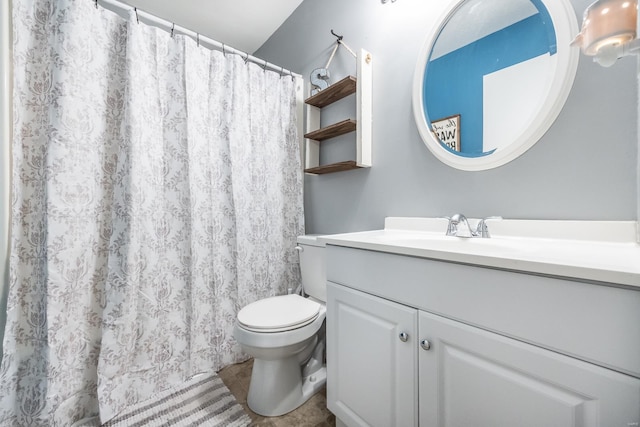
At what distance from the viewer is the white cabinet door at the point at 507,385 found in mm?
451

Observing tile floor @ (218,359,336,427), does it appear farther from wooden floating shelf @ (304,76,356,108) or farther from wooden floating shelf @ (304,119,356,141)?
wooden floating shelf @ (304,76,356,108)

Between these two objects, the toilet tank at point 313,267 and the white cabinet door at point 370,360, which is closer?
the white cabinet door at point 370,360

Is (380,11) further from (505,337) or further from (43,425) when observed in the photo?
(43,425)

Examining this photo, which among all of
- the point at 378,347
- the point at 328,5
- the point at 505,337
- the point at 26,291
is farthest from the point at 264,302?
the point at 328,5

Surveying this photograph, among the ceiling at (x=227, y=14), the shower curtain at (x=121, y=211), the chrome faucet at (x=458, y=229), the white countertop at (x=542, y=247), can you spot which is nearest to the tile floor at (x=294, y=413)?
the shower curtain at (x=121, y=211)

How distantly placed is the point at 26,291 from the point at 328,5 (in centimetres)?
219

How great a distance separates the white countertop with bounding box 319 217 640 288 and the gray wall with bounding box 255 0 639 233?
0.05m

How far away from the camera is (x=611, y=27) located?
52 cm

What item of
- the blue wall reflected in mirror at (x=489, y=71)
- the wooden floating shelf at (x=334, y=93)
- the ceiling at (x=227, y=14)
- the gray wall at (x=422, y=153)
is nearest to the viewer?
the gray wall at (x=422, y=153)

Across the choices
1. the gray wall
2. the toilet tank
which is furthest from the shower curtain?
the gray wall

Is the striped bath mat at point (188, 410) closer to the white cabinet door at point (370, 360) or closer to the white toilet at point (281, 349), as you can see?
the white toilet at point (281, 349)

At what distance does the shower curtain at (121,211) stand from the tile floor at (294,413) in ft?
0.61

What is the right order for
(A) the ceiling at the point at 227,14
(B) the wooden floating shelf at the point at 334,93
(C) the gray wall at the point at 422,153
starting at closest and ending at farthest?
1. (C) the gray wall at the point at 422,153
2. (B) the wooden floating shelf at the point at 334,93
3. (A) the ceiling at the point at 227,14

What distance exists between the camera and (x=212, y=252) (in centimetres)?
142
